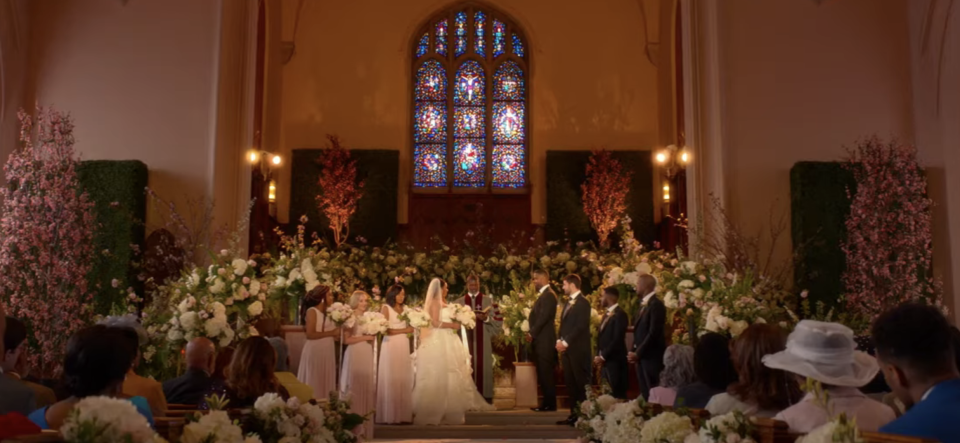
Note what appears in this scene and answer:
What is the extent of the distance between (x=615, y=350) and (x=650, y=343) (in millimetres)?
645

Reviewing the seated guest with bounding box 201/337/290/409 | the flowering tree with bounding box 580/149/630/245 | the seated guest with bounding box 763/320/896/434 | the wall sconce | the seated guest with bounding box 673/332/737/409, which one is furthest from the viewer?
the flowering tree with bounding box 580/149/630/245

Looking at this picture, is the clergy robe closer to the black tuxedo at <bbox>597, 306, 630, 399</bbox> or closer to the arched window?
the black tuxedo at <bbox>597, 306, 630, 399</bbox>

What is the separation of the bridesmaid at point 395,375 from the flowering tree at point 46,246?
9.98 feet

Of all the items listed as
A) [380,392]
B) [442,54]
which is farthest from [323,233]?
[380,392]

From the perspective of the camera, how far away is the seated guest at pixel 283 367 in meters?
6.56

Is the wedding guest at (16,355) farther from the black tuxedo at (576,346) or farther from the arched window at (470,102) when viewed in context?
the arched window at (470,102)

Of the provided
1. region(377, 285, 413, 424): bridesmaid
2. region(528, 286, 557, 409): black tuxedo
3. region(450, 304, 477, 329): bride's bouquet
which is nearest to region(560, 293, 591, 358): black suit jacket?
region(528, 286, 557, 409): black tuxedo

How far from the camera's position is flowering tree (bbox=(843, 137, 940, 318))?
10695 mm

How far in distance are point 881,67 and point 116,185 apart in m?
8.92

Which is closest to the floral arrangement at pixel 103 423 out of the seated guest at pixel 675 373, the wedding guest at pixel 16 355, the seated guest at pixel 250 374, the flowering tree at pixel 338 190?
the wedding guest at pixel 16 355

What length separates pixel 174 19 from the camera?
12609 mm

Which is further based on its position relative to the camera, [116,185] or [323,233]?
[323,233]

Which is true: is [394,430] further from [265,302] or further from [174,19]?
[174,19]

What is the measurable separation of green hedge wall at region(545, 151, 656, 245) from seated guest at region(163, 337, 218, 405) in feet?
40.3
